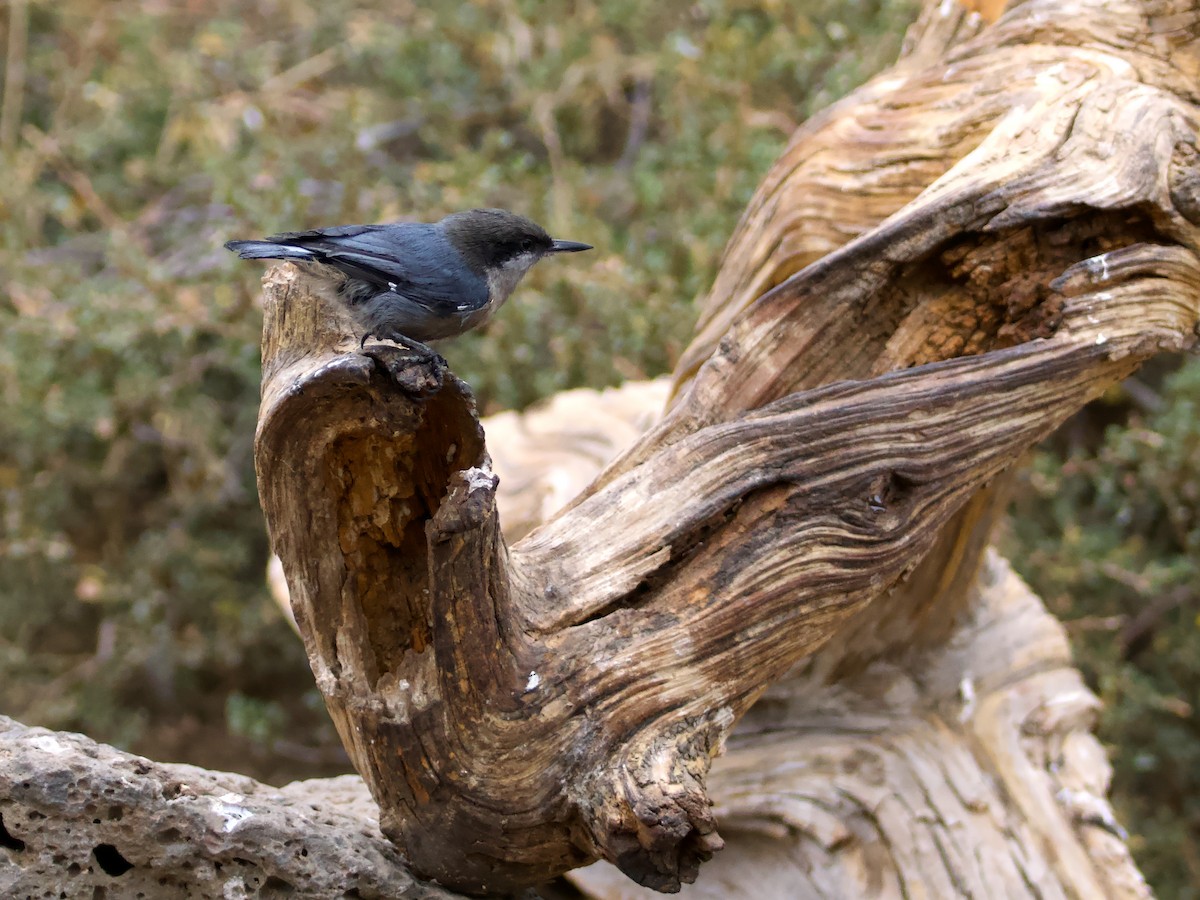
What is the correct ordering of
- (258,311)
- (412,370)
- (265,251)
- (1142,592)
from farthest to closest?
1. (258,311)
2. (1142,592)
3. (265,251)
4. (412,370)

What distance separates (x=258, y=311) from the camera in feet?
12.6

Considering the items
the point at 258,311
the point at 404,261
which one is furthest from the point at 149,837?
the point at 258,311

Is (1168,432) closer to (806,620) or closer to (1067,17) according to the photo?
(1067,17)

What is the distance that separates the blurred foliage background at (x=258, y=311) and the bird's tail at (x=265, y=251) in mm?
1782

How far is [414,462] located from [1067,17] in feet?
5.81

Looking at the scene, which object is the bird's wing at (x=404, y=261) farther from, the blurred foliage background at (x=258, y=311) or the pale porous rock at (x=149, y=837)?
the blurred foliage background at (x=258, y=311)

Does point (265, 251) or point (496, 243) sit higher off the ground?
point (496, 243)

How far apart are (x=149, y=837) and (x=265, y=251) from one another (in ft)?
2.94

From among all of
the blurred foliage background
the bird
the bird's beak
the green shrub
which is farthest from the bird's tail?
the green shrub

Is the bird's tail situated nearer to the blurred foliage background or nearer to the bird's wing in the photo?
the bird's wing

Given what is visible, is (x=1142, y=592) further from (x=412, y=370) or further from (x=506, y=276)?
(x=412, y=370)

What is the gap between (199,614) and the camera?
166 inches

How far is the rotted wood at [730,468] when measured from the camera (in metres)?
1.64

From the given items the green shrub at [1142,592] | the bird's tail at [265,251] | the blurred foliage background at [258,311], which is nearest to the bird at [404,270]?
the bird's tail at [265,251]
